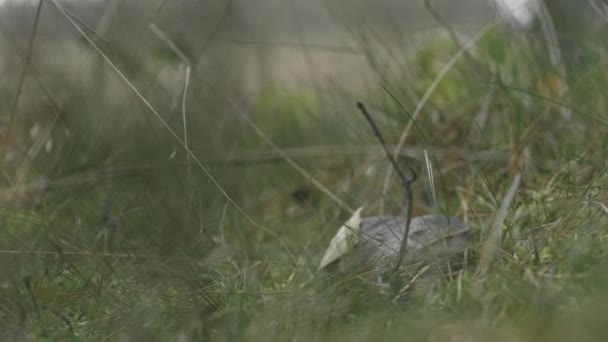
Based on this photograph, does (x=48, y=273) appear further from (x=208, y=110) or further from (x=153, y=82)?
(x=208, y=110)

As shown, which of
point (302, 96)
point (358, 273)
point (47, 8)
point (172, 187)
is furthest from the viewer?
point (302, 96)

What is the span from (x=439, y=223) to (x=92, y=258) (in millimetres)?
584

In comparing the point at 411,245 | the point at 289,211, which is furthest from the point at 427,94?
the point at 411,245

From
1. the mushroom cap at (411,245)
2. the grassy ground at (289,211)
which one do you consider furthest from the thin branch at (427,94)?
the mushroom cap at (411,245)

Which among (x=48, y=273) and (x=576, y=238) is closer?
(x=576, y=238)

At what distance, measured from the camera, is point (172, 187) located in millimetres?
1532

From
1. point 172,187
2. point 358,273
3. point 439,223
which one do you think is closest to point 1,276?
point 172,187

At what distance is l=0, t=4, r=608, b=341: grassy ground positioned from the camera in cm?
112

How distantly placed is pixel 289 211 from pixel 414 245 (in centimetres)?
69

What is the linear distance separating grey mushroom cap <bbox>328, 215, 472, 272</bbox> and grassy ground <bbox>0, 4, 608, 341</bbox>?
4cm

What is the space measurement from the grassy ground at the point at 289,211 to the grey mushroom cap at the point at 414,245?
4cm

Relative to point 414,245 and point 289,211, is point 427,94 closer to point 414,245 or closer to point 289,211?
point 289,211

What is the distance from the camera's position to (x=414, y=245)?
134 cm

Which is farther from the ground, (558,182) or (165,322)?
(558,182)
